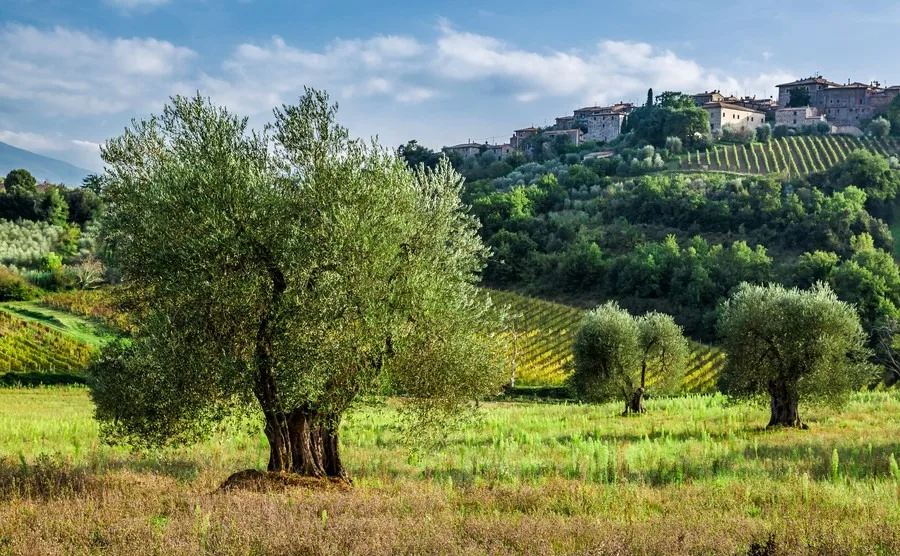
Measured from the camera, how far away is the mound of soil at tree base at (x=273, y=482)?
14.4 metres

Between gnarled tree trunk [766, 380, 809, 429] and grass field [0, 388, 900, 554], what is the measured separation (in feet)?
5.03

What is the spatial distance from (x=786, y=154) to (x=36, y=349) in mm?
143092

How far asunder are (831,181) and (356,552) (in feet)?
408

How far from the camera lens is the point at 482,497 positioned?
14.4 meters

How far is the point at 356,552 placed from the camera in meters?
9.27

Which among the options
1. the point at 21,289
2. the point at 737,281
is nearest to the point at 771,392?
the point at 737,281

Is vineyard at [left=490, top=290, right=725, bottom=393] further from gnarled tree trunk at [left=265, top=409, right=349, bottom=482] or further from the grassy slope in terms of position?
the grassy slope

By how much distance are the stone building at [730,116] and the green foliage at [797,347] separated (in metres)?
161

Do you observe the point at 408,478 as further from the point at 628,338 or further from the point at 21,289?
the point at 21,289

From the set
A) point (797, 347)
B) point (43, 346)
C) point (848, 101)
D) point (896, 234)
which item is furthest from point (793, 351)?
point (848, 101)

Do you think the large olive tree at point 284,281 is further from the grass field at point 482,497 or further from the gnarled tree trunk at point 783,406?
the gnarled tree trunk at point 783,406

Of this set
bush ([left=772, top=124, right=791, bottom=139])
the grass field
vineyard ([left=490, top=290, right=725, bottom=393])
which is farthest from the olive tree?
bush ([left=772, top=124, right=791, bottom=139])

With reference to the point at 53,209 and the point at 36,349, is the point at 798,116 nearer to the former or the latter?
the point at 53,209

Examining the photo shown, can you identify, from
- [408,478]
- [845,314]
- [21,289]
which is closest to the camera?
[408,478]
